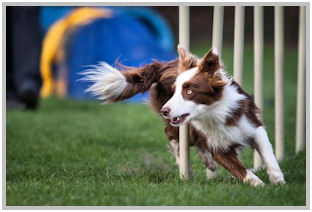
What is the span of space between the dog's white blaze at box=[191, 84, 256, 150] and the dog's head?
0.07 m

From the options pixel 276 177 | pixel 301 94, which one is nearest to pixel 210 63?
pixel 276 177

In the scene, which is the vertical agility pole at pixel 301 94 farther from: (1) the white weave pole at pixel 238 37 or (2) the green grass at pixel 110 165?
(1) the white weave pole at pixel 238 37

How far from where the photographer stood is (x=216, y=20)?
422cm

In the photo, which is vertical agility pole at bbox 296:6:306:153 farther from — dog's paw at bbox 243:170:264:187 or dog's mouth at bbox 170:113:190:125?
dog's mouth at bbox 170:113:190:125

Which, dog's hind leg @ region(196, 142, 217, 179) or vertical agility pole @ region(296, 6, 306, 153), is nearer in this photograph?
dog's hind leg @ region(196, 142, 217, 179)

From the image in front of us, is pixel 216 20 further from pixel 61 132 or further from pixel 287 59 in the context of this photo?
pixel 287 59

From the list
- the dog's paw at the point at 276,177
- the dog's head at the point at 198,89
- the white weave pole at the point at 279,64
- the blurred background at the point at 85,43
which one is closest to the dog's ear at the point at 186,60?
the dog's head at the point at 198,89

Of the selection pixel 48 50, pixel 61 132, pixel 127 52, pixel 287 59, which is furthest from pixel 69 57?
pixel 287 59

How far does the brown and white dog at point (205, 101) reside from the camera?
3.58 metres

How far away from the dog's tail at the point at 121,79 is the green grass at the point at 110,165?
0.69 metres

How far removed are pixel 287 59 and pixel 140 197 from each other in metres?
14.1

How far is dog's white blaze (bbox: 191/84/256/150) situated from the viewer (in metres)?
3.70

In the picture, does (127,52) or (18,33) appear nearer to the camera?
(18,33)

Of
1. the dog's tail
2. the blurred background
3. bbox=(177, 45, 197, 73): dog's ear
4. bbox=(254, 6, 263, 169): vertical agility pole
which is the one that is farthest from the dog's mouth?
the blurred background
